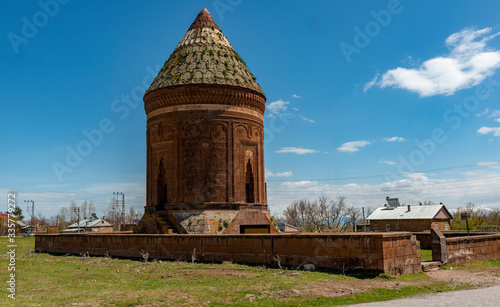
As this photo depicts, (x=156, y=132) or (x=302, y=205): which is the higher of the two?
(x=156, y=132)

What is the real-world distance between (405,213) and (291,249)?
40910mm

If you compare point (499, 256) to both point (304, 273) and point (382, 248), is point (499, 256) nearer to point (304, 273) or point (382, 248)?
point (382, 248)

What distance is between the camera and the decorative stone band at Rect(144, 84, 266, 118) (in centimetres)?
2161

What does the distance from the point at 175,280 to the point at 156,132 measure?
12.8 metres

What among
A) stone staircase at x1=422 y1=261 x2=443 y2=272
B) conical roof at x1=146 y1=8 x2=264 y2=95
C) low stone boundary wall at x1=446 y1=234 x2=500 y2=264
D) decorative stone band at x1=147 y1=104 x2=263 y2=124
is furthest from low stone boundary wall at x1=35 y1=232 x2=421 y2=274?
conical roof at x1=146 y1=8 x2=264 y2=95

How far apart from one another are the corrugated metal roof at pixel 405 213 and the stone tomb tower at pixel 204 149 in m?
31.2

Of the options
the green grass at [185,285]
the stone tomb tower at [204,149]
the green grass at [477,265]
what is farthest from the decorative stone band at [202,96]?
the green grass at [477,265]

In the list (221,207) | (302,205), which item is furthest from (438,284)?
(302,205)

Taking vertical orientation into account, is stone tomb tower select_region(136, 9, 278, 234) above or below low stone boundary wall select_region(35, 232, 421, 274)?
above

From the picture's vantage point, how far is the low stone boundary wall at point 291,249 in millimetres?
11469

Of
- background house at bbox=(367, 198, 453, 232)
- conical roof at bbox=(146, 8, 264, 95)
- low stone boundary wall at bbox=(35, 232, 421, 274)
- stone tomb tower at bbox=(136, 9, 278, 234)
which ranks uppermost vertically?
conical roof at bbox=(146, 8, 264, 95)

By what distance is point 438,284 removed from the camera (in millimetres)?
10656

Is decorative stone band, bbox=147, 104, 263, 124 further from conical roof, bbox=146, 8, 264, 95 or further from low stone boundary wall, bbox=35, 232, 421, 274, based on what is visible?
low stone boundary wall, bbox=35, 232, 421, 274

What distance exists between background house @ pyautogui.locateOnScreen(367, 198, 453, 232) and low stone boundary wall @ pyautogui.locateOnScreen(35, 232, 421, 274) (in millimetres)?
38277
